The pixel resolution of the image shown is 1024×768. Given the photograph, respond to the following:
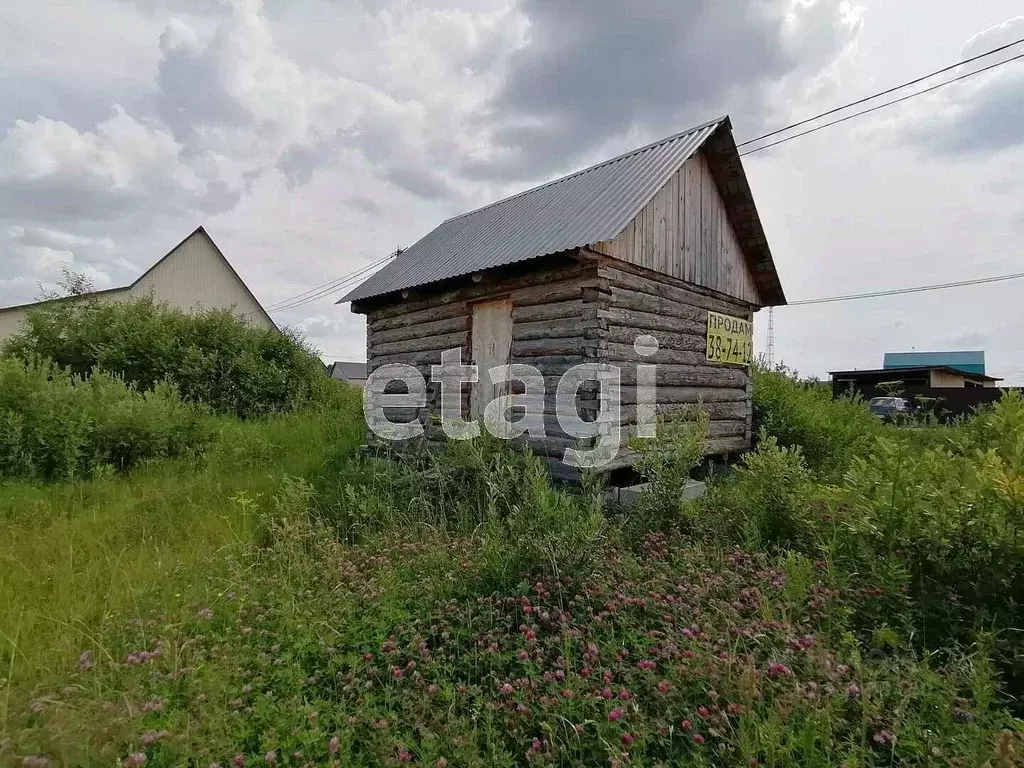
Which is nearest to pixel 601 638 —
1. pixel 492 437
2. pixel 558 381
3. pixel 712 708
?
pixel 712 708

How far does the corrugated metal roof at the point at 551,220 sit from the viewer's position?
245 inches

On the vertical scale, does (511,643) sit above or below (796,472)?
below

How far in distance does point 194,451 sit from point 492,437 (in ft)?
17.2

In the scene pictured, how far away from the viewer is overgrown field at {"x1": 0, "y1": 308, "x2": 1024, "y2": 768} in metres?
2.05

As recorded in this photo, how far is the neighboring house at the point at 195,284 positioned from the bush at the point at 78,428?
9934 mm

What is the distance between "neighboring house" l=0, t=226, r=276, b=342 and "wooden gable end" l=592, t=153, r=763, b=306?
1472 centimetres

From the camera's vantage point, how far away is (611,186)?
7.43 m

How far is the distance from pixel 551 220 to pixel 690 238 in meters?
2.11

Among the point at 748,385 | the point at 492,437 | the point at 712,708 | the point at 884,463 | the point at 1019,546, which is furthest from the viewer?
the point at 748,385

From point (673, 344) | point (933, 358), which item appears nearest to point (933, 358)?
point (933, 358)

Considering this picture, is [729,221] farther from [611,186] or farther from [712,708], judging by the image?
[712,708]

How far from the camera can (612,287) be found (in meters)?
6.23

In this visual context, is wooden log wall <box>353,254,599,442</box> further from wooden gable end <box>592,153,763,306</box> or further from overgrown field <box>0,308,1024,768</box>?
overgrown field <box>0,308,1024,768</box>

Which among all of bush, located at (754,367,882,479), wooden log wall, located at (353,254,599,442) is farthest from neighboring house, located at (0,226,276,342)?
bush, located at (754,367,882,479)
